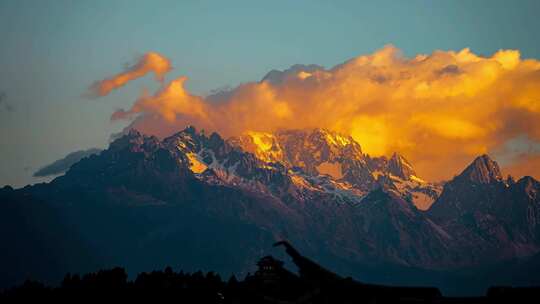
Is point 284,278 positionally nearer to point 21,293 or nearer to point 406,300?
point 406,300

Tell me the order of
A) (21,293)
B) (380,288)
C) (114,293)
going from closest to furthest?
(380,288) → (114,293) → (21,293)

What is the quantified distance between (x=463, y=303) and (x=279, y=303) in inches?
174

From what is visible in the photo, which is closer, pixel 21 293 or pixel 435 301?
pixel 435 301

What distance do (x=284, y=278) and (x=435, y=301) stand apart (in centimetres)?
449

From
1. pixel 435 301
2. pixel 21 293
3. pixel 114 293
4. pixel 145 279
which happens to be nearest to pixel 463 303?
pixel 435 301

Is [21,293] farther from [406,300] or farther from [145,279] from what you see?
[406,300]

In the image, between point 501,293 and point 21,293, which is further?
point 21,293

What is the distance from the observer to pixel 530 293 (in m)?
21.9

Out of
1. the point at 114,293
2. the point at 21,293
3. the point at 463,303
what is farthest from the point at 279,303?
the point at 21,293

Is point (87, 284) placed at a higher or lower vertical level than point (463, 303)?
higher

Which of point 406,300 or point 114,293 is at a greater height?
point 114,293

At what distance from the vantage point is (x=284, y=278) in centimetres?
2522

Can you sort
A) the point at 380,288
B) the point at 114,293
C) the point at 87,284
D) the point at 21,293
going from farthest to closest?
the point at 21,293 → the point at 87,284 → the point at 114,293 → the point at 380,288

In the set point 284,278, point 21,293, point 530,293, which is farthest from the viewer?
point 21,293
